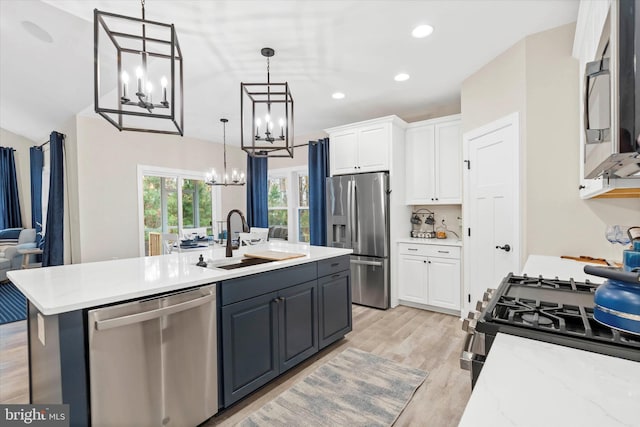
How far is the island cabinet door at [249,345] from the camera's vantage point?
190 cm

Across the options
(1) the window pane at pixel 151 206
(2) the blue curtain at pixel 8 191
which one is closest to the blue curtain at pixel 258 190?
(1) the window pane at pixel 151 206

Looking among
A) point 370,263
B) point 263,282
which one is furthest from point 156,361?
point 370,263

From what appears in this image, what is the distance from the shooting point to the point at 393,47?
8.82ft

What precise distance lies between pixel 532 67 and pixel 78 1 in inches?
139

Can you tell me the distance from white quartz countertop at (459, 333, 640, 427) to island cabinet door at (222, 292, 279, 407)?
155cm

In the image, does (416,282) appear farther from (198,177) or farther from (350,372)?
(198,177)

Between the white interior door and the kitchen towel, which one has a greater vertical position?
the white interior door

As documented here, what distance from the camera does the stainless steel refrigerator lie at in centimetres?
391

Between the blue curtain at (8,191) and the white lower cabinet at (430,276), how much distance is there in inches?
332

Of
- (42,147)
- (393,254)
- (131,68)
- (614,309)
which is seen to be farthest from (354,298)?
(42,147)

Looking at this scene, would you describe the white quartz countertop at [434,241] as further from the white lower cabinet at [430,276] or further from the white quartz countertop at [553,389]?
the white quartz countertop at [553,389]

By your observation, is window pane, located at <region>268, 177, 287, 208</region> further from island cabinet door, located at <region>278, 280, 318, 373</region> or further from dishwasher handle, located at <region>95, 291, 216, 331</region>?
A: dishwasher handle, located at <region>95, 291, 216, 331</region>

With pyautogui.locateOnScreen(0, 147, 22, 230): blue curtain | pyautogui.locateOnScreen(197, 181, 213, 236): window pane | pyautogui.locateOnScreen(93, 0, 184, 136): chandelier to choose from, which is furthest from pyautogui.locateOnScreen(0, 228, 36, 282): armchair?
pyautogui.locateOnScreen(93, 0, 184, 136): chandelier

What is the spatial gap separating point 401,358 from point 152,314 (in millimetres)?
2093
